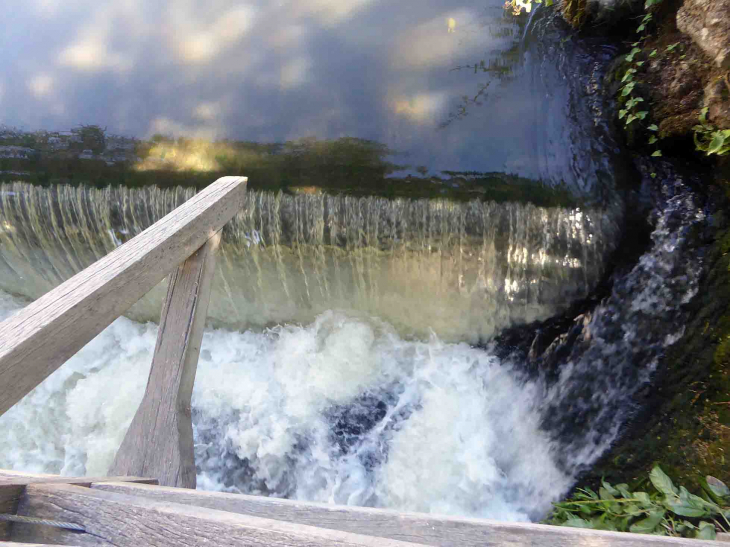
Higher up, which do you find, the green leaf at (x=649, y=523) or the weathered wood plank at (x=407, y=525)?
the weathered wood plank at (x=407, y=525)

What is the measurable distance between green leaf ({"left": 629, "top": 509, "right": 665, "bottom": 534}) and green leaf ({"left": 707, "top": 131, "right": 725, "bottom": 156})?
192 centimetres

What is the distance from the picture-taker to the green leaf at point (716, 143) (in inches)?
108

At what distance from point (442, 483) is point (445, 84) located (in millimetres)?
2779

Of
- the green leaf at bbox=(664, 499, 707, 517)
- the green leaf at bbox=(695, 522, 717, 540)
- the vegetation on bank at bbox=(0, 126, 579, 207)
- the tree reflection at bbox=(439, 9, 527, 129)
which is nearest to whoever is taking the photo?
the green leaf at bbox=(695, 522, 717, 540)

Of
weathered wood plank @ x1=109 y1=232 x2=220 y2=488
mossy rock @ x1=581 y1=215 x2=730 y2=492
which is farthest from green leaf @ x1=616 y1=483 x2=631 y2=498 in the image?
weathered wood plank @ x1=109 y1=232 x2=220 y2=488

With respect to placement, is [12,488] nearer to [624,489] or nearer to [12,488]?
[12,488]

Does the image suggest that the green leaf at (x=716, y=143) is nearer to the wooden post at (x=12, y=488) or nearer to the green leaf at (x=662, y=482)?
the green leaf at (x=662, y=482)

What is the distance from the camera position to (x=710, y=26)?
9.06 ft

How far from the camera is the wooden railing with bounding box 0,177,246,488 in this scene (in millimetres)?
1041

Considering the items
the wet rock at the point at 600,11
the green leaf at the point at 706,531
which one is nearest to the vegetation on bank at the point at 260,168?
the wet rock at the point at 600,11

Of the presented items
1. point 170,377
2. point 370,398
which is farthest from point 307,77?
point 170,377

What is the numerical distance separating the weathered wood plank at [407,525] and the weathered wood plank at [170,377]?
Result: 595 millimetres

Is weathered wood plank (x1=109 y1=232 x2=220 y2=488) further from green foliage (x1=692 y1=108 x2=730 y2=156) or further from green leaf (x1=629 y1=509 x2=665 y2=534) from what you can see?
green foliage (x1=692 y1=108 x2=730 y2=156)

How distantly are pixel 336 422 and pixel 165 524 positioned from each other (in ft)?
8.72
